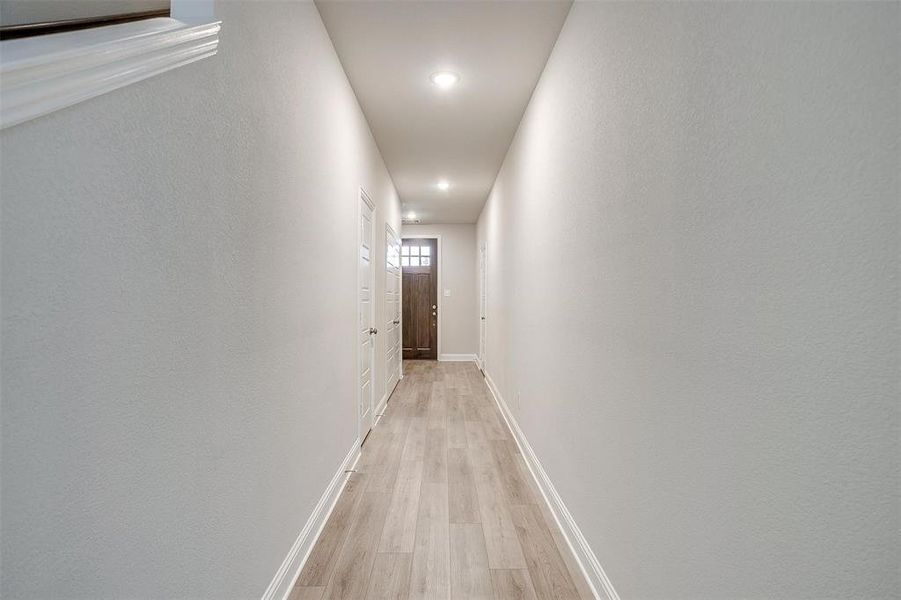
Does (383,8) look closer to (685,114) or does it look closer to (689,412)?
(685,114)

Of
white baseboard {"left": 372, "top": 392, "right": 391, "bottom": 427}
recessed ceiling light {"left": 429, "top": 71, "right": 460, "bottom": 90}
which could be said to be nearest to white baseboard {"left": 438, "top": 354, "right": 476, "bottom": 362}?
white baseboard {"left": 372, "top": 392, "right": 391, "bottom": 427}

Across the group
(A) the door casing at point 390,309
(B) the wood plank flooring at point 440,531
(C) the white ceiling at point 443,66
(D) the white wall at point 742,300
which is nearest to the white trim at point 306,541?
(B) the wood plank flooring at point 440,531

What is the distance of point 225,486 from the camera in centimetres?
121

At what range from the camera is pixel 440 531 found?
2123mm

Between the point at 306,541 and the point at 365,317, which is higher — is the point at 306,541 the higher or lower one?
the lower one

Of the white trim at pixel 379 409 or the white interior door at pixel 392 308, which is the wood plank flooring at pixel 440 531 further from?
the white interior door at pixel 392 308

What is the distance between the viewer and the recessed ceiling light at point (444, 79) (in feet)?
8.72

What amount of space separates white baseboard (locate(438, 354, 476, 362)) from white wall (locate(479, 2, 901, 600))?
19.8 feet

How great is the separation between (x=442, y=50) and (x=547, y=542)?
270 centimetres

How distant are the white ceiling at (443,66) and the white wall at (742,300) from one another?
58cm

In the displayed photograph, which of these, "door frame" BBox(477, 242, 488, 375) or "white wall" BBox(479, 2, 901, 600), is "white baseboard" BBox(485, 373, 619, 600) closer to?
"white wall" BBox(479, 2, 901, 600)

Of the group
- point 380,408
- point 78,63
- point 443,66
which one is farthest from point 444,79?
point 380,408

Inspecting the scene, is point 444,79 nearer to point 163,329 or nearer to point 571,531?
point 163,329

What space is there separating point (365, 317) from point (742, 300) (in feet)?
9.77
